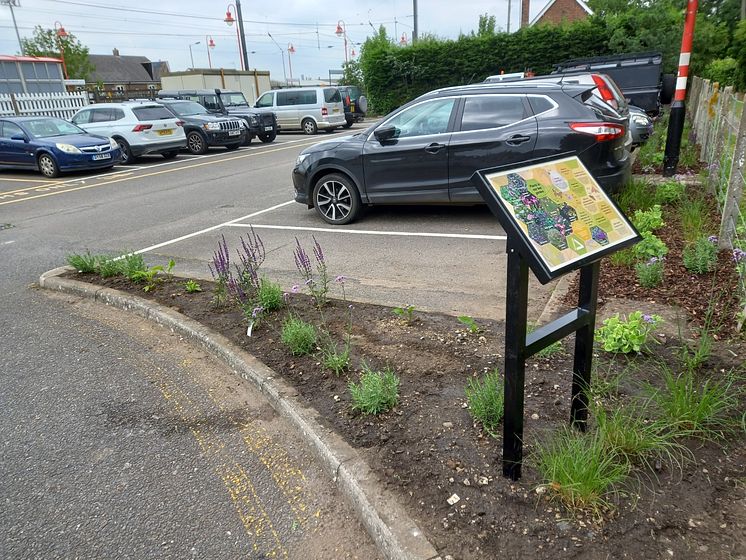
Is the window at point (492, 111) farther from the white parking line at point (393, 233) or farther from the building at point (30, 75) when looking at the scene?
the building at point (30, 75)

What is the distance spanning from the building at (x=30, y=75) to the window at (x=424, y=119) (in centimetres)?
2282

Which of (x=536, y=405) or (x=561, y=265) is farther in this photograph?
(x=536, y=405)

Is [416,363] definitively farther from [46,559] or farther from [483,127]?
[483,127]

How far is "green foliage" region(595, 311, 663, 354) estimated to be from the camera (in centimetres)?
354

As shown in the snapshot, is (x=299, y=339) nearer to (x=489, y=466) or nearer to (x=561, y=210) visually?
(x=489, y=466)

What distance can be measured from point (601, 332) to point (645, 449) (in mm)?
1182

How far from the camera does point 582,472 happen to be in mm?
2414

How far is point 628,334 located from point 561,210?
1467 mm

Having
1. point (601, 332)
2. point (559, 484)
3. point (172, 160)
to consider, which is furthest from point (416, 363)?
point (172, 160)

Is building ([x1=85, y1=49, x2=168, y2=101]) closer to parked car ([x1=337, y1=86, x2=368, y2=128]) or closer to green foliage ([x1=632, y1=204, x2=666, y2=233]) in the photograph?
parked car ([x1=337, y1=86, x2=368, y2=128])

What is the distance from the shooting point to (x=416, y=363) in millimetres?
3803

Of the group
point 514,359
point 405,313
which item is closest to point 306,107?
point 405,313

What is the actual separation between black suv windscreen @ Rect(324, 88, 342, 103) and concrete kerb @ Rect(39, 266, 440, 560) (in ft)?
68.1

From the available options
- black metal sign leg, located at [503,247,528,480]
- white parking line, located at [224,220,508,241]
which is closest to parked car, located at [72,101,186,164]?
white parking line, located at [224,220,508,241]
